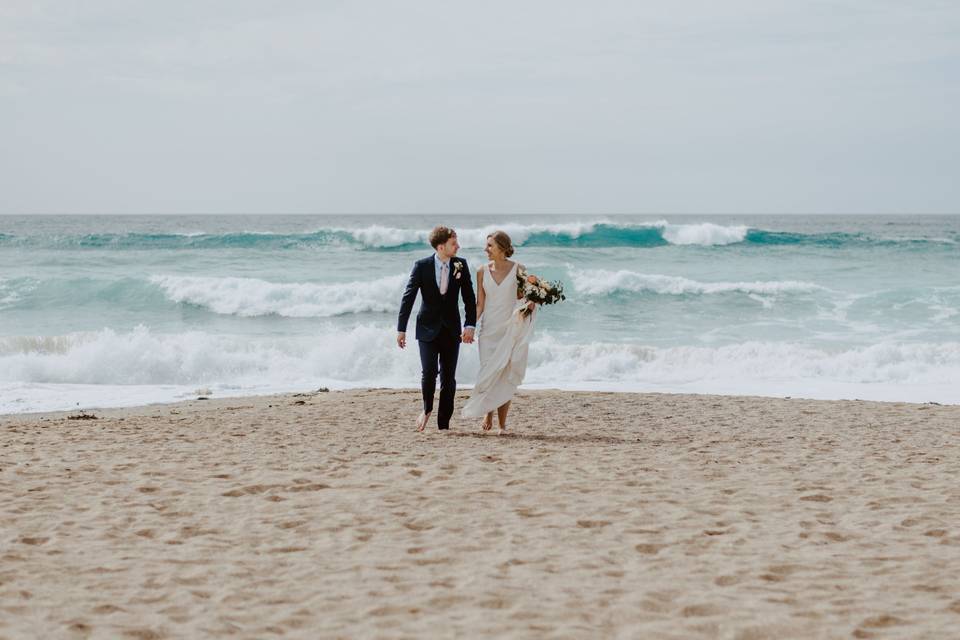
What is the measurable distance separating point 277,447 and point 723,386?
8.12 metres

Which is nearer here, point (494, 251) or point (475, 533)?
point (475, 533)

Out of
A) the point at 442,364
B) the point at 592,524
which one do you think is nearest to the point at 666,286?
the point at 442,364

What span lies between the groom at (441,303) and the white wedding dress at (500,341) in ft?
0.63

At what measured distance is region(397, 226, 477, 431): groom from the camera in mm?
7832

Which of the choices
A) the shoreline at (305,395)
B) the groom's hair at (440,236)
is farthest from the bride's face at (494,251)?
the shoreline at (305,395)

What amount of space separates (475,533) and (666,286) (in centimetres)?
2120

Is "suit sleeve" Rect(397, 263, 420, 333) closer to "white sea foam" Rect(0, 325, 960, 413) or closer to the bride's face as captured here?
the bride's face

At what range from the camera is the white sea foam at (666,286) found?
2494 cm

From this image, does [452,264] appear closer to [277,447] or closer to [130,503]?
[277,447]

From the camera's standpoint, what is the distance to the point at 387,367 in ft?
49.1

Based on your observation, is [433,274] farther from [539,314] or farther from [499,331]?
[539,314]

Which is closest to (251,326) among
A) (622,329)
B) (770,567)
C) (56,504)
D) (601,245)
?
(622,329)

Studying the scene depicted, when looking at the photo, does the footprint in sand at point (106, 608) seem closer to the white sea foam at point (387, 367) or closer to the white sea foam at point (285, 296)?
the white sea foam at point (387, 367)

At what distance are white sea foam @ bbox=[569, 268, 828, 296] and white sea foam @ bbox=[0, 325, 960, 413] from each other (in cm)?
801
